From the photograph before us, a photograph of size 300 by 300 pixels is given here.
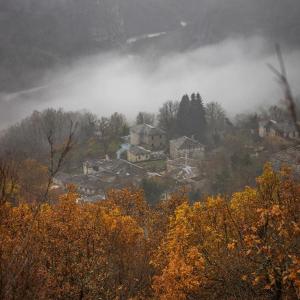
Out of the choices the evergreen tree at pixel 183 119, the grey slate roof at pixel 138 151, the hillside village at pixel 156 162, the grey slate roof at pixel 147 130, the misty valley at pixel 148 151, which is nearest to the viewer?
the misty valley at pixel 148 151

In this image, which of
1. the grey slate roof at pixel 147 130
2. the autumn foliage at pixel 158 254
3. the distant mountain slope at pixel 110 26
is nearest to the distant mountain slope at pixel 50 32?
the distant mountain slope at pixel 110 26

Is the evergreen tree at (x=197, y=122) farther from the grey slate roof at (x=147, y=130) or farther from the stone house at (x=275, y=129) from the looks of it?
the stone house at (x=275, y=129)

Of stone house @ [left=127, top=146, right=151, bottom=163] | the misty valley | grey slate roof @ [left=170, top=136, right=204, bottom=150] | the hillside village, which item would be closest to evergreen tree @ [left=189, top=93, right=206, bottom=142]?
the misty valley

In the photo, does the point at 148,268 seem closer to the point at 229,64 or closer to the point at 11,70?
the point at 11,70

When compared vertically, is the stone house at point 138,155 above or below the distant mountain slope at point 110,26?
below

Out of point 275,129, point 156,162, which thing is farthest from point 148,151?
point 275,129

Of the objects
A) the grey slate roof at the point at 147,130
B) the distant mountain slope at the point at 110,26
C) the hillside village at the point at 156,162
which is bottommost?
the hillside village at the point at 156,162

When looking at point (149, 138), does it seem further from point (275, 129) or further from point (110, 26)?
point (110, 26)
